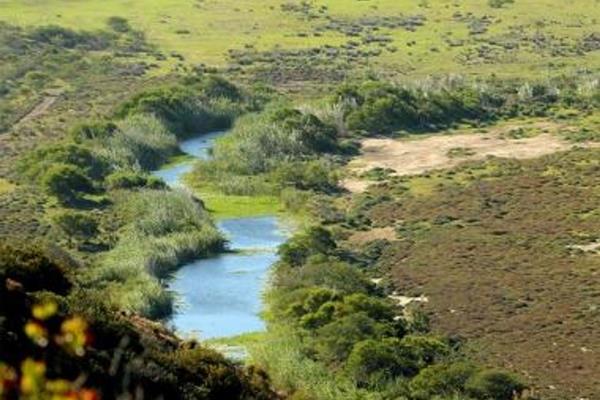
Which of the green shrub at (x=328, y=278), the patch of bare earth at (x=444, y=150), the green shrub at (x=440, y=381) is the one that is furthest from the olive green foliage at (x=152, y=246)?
the patch of bare earth at (x=444, y=150)

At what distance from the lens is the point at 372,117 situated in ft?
359

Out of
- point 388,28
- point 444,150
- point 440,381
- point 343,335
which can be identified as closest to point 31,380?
point 440,381

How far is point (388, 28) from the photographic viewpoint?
15450 centimetres

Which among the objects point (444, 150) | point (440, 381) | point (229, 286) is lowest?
point (444, 150)

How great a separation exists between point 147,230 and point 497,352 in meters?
24.1

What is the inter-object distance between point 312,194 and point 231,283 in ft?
69.6

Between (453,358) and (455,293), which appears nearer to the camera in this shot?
(453,358)

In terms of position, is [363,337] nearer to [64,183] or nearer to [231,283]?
[231,283]

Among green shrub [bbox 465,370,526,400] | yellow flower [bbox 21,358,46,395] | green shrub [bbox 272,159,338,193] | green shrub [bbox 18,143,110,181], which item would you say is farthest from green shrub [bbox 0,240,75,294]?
green shrub [bbox 272,159,338,193]

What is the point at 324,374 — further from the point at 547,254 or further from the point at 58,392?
the point at 58,392

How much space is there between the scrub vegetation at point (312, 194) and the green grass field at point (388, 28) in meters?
0.43

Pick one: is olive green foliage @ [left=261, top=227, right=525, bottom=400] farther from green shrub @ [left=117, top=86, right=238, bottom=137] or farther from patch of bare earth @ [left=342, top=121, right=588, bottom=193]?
green shrub @ [left=117, top=86, right=238, bottom=137]

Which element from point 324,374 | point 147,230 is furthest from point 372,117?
point 324,374

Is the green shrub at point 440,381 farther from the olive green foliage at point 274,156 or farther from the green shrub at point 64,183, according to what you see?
the olive green foliage at point 274,156
